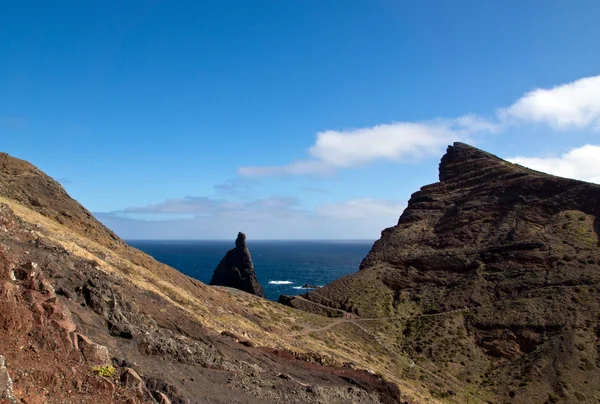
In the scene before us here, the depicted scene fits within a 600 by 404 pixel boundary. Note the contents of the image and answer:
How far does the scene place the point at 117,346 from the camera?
16.3 meters

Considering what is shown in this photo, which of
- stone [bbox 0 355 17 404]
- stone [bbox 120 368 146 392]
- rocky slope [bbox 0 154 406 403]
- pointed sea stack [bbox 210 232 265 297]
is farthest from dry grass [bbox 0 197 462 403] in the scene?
pointed sea stack [bbox 210 232 265 297]

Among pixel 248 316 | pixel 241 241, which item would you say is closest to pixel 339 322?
pixel 248 316

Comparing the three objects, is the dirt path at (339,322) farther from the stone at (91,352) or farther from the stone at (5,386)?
the stone at (5,386)

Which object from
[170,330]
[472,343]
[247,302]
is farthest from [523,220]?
[170,330]

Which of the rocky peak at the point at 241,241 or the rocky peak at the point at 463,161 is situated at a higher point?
the rocky peak at the point at 463,161

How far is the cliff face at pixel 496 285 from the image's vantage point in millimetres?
49906

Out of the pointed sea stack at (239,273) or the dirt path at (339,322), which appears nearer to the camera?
the dirt path at (339,322)

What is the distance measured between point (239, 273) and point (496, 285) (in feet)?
165

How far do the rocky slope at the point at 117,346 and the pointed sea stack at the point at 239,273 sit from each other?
178ft

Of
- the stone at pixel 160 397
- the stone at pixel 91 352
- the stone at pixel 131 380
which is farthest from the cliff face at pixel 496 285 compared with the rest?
the stone at pixel 91 352

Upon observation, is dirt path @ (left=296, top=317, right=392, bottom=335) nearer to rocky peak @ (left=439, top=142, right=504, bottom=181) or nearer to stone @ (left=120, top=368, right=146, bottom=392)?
stone @ (left=120, top=368, right=146, bottom=392)

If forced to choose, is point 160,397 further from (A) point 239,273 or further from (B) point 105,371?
(A) point 239,273

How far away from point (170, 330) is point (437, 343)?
1739 inches

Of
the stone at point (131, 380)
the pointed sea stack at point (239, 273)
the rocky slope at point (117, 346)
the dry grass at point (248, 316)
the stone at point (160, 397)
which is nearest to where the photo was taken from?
the rocky slope at point (117, 346)
